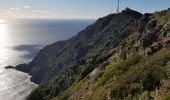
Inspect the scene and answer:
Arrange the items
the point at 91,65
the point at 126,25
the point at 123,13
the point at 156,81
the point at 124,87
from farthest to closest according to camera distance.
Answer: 1. the point at 123,13
2. the point at 126,25
3. the point at 91,65
4. the point at 124,87
5. the point at 156,81

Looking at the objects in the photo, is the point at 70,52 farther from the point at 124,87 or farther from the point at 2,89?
the point at 124,87

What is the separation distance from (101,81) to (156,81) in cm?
1411

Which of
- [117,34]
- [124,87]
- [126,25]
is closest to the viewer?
[124,87]

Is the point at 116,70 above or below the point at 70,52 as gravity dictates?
above

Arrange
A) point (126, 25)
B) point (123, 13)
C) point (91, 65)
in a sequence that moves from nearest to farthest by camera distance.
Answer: point (91, 65), point (126, 25), point (123, 13)

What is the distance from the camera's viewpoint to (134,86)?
32.4 metres

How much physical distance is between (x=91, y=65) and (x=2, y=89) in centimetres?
12698

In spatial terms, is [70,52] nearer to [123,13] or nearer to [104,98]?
[123,13]

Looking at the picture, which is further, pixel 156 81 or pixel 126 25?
pixel 126 25

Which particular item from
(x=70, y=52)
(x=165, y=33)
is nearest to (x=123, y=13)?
(x=70, y=52)

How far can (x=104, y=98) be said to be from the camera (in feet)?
Result: 117

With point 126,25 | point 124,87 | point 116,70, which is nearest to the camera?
point 124,87

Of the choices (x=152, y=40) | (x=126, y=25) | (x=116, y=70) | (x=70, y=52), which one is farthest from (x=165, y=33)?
(x=70, y=52)

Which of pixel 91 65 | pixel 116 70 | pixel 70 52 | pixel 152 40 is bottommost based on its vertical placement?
pixel 70 52
